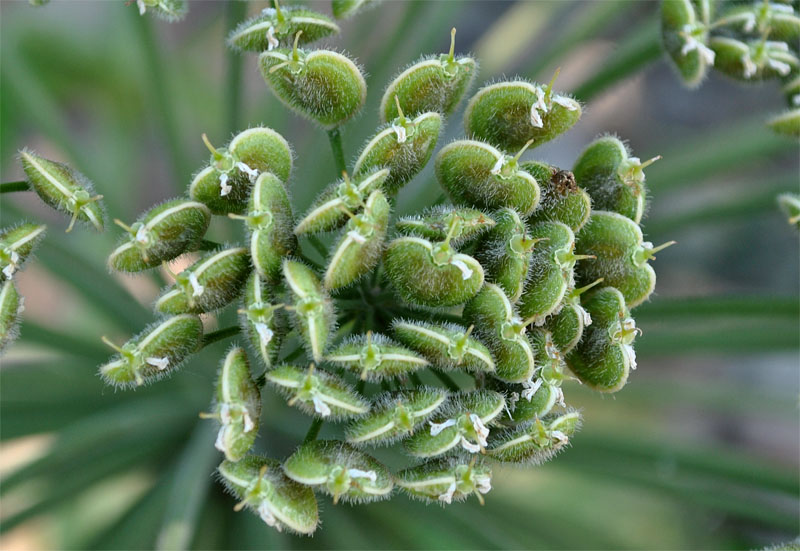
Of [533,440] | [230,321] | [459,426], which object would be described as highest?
[459,426]

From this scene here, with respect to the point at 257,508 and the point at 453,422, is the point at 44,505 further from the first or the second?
the point at 453,422

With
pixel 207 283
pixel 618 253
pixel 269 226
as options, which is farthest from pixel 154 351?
pixel 618 253

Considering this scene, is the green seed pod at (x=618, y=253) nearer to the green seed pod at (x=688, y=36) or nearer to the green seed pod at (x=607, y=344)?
the green seed pod at (x=607, y=344)

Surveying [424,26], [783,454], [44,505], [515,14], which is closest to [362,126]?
[424,26]

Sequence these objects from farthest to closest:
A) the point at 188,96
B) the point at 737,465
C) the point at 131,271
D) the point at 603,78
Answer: the point at 188,96 → the point at 737,465 → the point at 603,78 → the point at 131,271

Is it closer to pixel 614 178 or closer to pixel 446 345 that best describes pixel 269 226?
pixel 446 345

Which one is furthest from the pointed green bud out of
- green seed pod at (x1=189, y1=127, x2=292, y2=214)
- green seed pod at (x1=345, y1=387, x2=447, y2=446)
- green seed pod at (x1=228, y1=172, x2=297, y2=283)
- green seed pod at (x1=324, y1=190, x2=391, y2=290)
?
green seed pod at (x1=345, y1=387, x2=447, y2=446)
